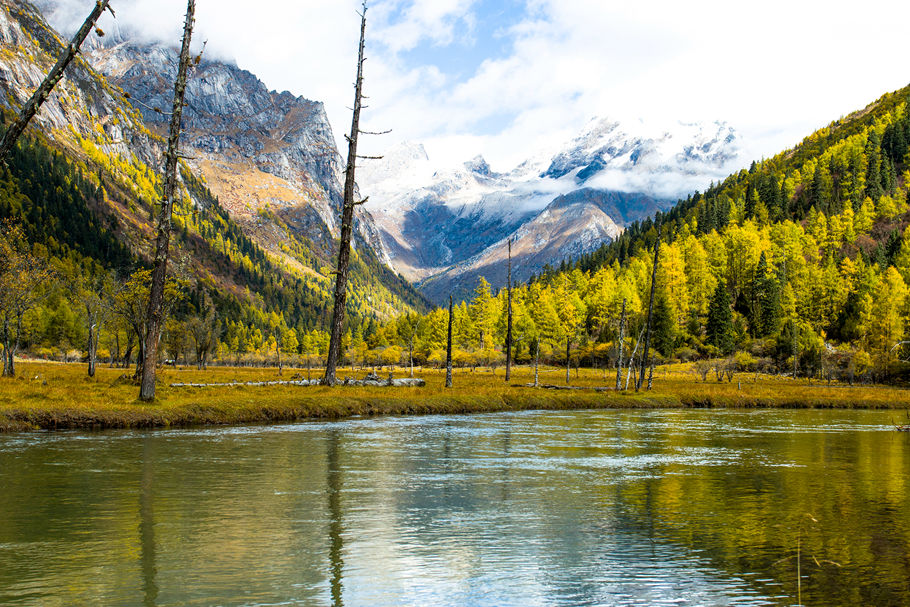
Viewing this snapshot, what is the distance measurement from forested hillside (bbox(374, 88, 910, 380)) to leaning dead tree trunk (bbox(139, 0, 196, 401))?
6306cm

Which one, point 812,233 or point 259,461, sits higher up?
point 812,233

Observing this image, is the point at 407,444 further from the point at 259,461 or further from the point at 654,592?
the point at 654,592

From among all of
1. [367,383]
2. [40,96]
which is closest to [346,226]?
[367,383]

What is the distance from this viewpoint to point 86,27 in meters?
13.3

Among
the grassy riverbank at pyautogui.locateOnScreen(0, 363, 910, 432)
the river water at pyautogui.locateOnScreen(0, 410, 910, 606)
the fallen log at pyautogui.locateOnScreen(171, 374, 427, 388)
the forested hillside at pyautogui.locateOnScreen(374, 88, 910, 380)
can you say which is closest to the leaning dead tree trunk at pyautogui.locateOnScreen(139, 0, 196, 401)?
the grassy riverbank at pyautogui.locateOnScreen(0, 363, 910, 432)

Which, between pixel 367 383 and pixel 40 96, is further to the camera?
pixel 367 383

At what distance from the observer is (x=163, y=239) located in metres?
29.7

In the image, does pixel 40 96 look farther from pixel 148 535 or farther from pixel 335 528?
pixel 335 528

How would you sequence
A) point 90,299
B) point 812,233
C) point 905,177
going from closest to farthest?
point 90,299 < point 812,233 < point 905,177

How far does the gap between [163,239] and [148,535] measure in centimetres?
2176

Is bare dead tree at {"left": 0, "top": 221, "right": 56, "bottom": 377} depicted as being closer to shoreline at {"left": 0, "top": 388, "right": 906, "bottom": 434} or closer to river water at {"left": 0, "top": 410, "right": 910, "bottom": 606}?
shoreline at {"left": 0, "top": 388, "right": 906, "bottom": 434}

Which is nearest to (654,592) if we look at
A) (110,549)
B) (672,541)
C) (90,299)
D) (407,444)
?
(672,541)

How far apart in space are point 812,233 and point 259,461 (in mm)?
155757

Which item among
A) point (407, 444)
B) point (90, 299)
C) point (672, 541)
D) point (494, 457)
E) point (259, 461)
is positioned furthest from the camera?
point (90, 299)
